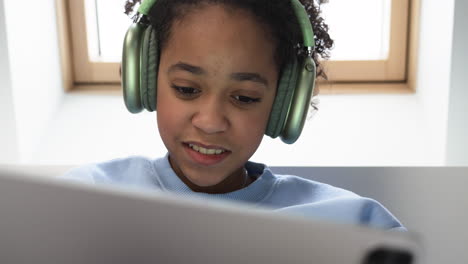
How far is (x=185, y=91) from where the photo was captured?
0.96 metres

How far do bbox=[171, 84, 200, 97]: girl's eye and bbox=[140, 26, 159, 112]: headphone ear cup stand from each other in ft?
0.21

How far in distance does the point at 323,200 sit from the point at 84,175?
450 millimetres

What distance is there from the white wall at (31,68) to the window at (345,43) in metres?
0.10

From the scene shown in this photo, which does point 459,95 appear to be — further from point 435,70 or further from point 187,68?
point 187,68

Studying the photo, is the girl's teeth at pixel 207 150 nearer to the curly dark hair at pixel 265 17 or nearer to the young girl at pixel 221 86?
the young girl at pixel 221 86

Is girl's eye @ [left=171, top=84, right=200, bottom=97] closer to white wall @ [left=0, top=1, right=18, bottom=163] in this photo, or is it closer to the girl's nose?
the girl's nose

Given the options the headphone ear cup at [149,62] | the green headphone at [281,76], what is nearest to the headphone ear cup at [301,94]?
the green headphone at [281,76]

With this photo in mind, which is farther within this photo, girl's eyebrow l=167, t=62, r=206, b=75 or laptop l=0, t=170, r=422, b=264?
girl's eyebrow l=167, t=62, r=206, b=75

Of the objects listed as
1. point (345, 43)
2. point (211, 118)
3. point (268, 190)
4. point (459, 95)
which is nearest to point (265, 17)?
point (211, 118)

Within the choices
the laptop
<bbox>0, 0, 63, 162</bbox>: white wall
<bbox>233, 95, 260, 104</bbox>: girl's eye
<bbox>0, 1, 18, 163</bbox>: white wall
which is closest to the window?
<bbox>0, 0, 63, 162</bbox>: white wall

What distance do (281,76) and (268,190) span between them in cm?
24

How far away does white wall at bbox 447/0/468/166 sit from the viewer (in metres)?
1.51

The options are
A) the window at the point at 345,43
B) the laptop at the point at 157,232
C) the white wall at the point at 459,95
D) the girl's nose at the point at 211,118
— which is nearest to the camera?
the laptop at the point at 157,232

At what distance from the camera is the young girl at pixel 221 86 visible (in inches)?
36.4
